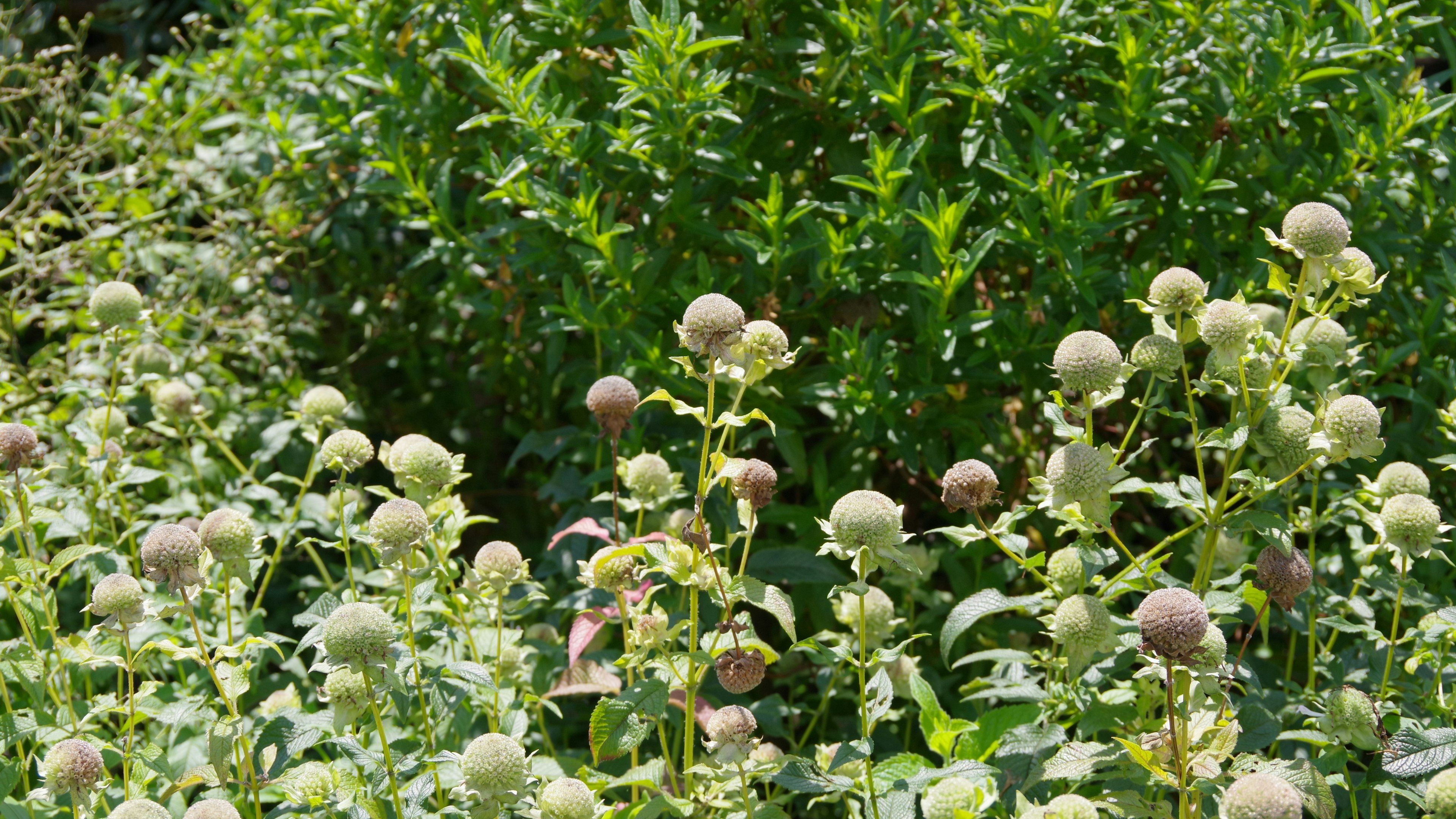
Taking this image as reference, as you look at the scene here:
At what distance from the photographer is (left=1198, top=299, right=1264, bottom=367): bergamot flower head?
150cm

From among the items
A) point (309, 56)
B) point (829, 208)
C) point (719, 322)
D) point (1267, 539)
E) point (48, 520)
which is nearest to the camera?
point (719, 322)

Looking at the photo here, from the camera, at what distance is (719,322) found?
1.38 metres

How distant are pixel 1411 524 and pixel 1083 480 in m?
0.48

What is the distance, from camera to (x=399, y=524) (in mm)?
1502

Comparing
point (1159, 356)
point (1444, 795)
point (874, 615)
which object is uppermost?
point (1159, 356)

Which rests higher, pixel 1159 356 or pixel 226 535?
pixel 1159 356

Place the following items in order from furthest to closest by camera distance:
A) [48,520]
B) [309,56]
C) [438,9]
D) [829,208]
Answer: [309,56] → [438,9] → [829,208] → [48,520]

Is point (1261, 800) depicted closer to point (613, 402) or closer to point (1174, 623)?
point (1174, 623)

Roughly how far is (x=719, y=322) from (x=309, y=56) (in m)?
2.31

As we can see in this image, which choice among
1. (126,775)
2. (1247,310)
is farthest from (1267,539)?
(126,775)

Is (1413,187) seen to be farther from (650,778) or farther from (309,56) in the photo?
(309,56)

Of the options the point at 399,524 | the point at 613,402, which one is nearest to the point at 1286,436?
the point at 613,402

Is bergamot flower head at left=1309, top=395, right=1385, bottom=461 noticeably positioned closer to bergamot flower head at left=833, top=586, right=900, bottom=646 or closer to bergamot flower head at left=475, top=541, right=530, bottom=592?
bergamot flower head at left=833, top=586, right=900, bottom=646

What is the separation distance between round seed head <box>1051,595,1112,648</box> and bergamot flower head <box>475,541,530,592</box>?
30.2 inches
